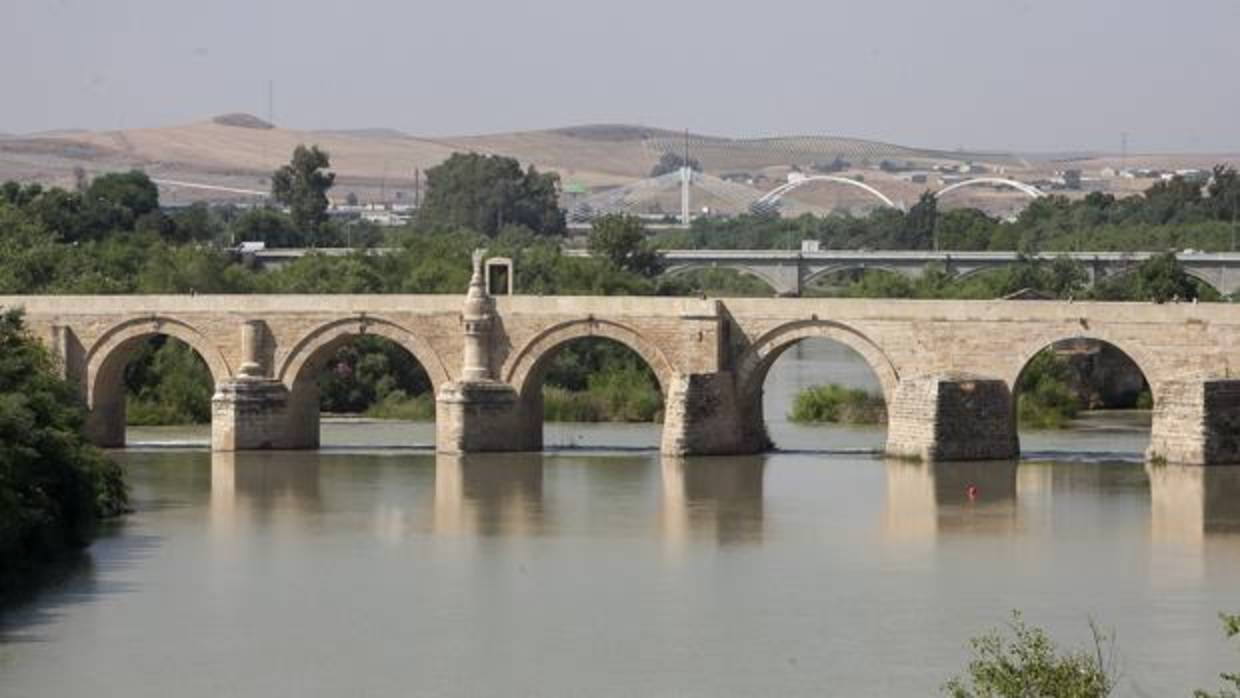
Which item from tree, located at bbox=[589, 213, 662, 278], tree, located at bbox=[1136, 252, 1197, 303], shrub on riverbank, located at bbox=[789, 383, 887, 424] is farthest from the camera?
tree, located at bbox=[589, 213, 662, 278]

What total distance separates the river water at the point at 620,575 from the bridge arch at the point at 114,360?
928 mm

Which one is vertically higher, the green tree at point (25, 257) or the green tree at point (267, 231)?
the green tree at point (267, 231)

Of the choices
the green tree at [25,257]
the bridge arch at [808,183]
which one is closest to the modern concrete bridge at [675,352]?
the green tree at [25,257]

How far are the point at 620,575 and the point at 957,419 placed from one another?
10.3 m

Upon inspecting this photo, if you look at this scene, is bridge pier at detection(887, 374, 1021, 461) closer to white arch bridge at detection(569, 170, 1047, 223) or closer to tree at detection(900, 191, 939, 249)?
tree at detection(900, 191, 939, 249)

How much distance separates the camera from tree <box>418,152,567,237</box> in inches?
4190

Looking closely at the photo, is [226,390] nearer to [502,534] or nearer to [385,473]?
[385,473]

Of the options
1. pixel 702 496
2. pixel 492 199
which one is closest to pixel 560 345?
pixel 702 496

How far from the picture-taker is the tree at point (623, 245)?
68.9 metres

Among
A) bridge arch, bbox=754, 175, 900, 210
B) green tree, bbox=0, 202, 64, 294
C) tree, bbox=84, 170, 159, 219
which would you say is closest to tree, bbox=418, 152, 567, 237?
tree, bbox=84, 170, 159, 219

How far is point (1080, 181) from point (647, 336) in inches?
5956

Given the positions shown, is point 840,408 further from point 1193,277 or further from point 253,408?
point 1193,277

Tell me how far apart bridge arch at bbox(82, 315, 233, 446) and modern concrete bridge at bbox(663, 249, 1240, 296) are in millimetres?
28129

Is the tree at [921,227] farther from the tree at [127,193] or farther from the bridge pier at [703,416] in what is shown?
the bridge pier at [703,416]
